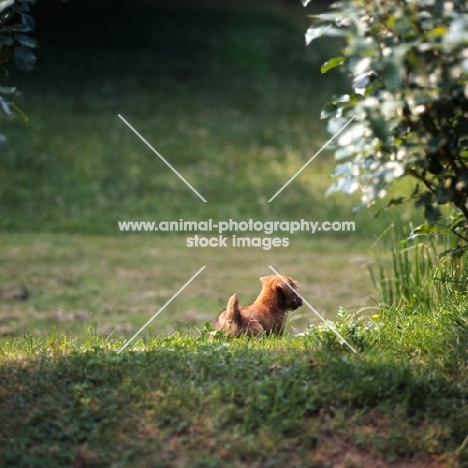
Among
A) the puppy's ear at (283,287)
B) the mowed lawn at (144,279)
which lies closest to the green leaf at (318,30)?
the puppy's ear at (283,287)

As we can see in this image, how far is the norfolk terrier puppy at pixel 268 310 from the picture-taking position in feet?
16.0

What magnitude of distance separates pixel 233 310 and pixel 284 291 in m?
0.48

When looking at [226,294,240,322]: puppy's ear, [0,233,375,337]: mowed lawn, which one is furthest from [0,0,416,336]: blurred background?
[226,294,240,322]: puppy's ear

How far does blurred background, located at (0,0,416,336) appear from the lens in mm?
9641

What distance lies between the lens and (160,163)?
15352 millimetres

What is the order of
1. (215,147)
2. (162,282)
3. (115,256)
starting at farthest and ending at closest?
1. (215,147)
2. (115,256)
3. (162,282)

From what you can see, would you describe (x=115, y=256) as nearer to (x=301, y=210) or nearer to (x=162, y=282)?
(x=162, y=282)

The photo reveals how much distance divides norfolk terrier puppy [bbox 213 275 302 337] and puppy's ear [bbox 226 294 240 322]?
0.18 feet

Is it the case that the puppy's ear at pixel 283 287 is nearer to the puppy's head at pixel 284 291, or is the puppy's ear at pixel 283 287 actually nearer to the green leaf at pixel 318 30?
the puppy's head at pixel 284 291

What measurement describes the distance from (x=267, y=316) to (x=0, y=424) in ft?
6.35

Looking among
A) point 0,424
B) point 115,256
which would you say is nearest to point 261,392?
point 0,424

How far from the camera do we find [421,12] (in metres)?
3.29

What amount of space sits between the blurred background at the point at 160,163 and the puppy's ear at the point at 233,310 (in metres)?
1.08
